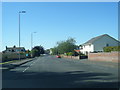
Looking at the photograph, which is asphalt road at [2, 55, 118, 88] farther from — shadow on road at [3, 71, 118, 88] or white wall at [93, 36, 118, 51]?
white wall at [93, 36, 118, 51]

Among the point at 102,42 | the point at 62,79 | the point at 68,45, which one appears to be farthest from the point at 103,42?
the point at 62,79

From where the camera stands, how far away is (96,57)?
191ft

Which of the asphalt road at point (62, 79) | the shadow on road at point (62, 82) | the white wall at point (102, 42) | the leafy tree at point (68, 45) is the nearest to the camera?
the shadow on road at point (62, 82)

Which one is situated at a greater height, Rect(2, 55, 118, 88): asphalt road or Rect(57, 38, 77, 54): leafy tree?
Rect(57, 38, 77, 54): leafy tree

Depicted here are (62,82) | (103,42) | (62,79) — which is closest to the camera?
(62,82)

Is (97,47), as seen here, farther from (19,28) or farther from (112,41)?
(19,28)

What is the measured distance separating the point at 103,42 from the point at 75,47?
1987 inches

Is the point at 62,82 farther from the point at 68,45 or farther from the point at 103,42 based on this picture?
the point at 68,45

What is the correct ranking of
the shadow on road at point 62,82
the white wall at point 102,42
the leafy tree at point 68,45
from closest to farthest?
1. the shadow on road at point 62,82
2. the white wall at point 102,42
3. the leafy tree at point 68,45

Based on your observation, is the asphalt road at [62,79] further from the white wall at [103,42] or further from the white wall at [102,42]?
the white wall at [103,42]

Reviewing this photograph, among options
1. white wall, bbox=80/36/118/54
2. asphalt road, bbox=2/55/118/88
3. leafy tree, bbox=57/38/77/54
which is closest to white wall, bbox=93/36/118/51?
white wall, bbox=80/36/118/54

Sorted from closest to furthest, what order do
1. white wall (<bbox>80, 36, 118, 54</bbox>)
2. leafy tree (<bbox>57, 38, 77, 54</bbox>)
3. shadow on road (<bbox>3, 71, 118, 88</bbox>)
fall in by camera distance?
1. shadow on road (<bbox>3, 71, 118, 88</bbox>)
2. white wall (<bbox>80, 36, 118, 54</bbox>)
3. leafy tree (<bbox>57, 38, 77, 54</bbox>)

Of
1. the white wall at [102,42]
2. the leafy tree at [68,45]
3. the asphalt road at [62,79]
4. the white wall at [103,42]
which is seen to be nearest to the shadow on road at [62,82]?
the asphalt road at [62,79]

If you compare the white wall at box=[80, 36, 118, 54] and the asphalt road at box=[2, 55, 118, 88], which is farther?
the white wall at box=[80, 36, 118, 54]
